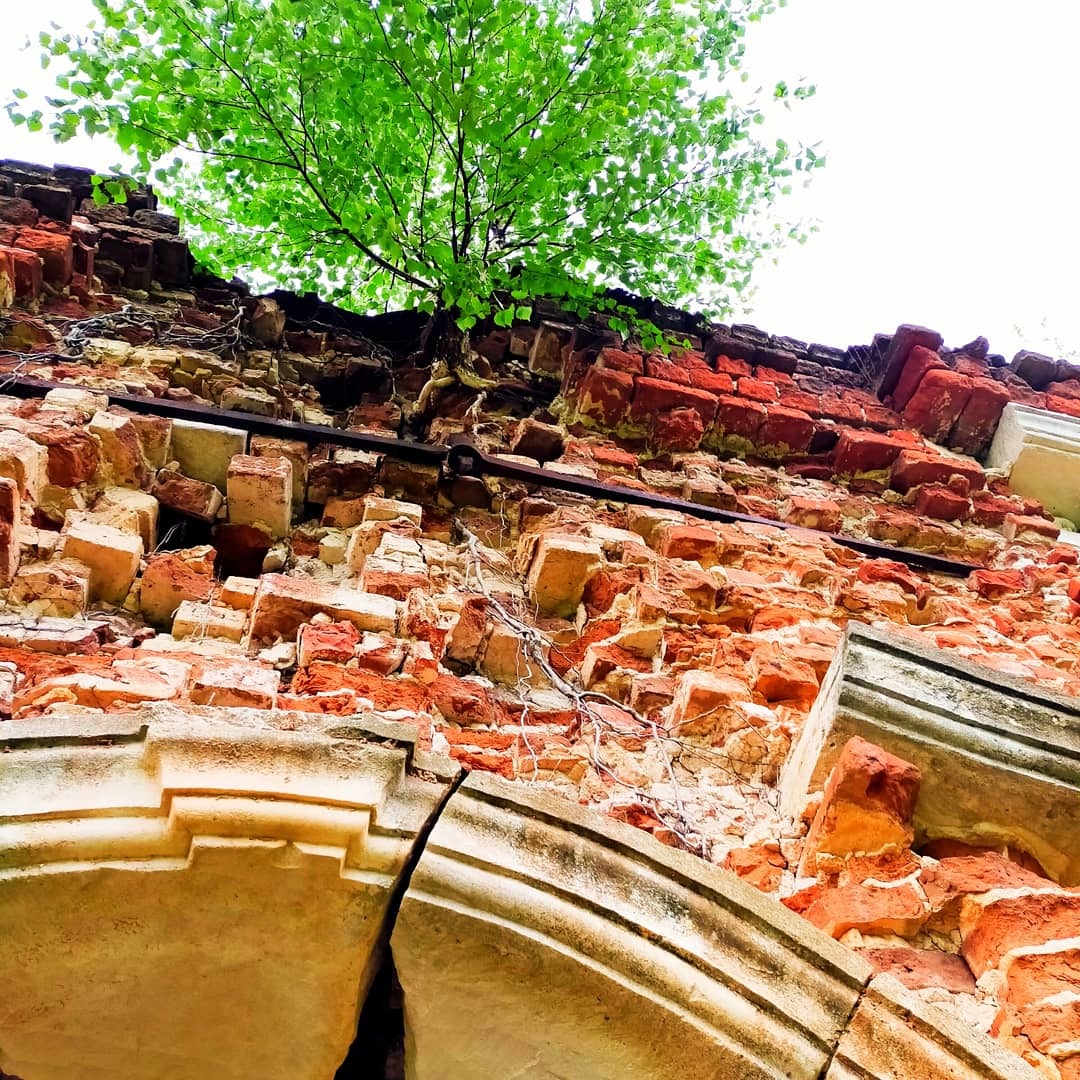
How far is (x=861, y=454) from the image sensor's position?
4.71 meters

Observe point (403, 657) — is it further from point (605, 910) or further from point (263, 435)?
point (263, 435)

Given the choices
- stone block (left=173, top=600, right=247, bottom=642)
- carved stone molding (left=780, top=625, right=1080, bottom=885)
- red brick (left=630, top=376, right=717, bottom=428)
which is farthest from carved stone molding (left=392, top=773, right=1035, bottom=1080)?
red brick (left=630, top=376, right=717, bottom=428)

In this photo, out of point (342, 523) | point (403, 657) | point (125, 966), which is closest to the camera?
point (125, 966)

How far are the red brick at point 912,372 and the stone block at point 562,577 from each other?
300cm

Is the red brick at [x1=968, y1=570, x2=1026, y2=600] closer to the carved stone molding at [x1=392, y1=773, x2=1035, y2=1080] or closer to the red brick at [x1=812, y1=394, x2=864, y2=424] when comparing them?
the red brick at [x1=812, y1=394, x2=864, y2=424]

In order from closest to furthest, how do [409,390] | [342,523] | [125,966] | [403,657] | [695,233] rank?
[125,966]
[403,657]
[342,523]
[409,390]
[695,233]

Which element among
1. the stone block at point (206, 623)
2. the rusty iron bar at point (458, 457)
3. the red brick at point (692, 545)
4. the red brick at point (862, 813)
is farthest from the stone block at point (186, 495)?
the red brick at point (862, 813)

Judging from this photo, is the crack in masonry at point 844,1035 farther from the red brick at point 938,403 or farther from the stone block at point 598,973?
the red brick at point 938,403

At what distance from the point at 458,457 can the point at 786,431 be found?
1.95 meters

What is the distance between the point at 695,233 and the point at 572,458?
205 cm

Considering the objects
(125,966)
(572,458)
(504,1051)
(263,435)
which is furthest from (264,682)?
(572,458)

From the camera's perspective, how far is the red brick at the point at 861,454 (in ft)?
15.4

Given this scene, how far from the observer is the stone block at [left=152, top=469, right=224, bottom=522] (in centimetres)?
312

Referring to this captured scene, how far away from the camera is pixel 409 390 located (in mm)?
4477
